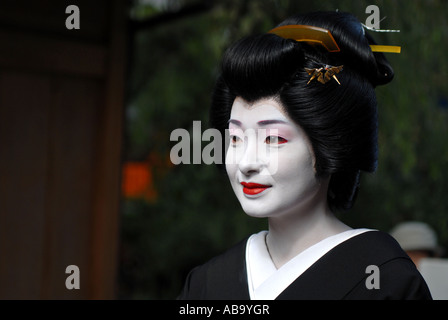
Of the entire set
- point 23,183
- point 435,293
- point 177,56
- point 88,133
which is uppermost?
point 177,56

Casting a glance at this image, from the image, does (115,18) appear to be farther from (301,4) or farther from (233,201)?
(233,201)

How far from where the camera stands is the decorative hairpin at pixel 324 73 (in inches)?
60.2

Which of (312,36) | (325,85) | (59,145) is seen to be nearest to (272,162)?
(325,85)

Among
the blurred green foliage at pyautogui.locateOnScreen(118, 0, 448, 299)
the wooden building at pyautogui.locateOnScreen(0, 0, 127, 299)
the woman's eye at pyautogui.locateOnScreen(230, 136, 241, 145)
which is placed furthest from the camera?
the blurred green foliage at pyautogui.locateOnScreen(118, 0, 448, 299)

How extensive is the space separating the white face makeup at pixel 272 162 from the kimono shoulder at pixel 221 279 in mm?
261

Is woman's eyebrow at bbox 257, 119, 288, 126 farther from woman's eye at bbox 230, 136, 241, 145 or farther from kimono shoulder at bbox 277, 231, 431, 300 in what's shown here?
kimono shoulder at bbox 277, 231, 431, 300

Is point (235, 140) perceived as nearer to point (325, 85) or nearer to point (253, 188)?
point (253, 188)

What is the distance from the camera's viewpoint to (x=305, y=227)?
1660 millimetres

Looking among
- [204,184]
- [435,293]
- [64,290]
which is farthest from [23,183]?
[204,184]

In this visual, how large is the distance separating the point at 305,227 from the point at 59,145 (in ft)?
6.23

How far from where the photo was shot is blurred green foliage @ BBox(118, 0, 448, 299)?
11.8ft

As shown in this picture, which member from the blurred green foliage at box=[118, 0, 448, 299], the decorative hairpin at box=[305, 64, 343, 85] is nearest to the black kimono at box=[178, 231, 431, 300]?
the decorative hairpin at box=[305, 64, 343, 85]

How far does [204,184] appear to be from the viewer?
248 inches

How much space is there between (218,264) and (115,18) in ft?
6.37
